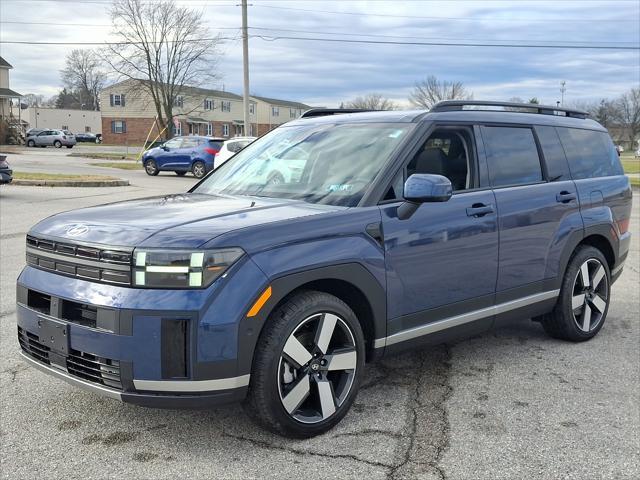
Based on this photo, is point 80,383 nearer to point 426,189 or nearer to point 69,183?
point 426,189

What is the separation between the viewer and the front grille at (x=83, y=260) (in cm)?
308

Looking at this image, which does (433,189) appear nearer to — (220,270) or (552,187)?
(220,270)

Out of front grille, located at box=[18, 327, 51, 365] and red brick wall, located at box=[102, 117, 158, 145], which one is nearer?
front grille, located at box=[18, 327, 51, 365]

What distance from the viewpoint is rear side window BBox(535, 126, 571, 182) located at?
5.10m

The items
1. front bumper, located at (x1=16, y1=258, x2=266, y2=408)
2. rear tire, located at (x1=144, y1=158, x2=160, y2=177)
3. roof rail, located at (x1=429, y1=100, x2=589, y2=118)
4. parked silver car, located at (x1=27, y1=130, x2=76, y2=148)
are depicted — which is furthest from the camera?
parked silver car, located at (x1=27, y1=130, x2=76, y2=148)

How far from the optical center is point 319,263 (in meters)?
3.40

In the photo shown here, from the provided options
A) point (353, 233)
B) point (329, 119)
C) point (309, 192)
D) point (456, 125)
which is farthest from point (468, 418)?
point (329, 119)

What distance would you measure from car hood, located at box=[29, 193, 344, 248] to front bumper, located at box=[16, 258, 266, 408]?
239mm

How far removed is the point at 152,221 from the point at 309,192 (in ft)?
3.63

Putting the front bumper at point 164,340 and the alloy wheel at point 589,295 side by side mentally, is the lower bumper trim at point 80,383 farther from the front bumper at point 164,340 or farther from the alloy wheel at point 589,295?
the alloy wheel at point 589,295

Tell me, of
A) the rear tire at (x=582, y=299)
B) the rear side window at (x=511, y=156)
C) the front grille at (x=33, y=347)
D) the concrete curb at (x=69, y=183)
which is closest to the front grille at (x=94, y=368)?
the front grille at (x=33, y=347)

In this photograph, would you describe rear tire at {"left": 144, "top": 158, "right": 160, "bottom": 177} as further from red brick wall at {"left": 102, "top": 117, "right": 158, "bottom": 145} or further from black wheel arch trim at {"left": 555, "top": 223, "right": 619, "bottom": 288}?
red brick wall at {"left": 102, "top": 117, "right": 158, "bottom": 145}

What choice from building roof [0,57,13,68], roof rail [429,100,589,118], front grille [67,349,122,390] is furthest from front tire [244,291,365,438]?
building roof [0,57,13,68]

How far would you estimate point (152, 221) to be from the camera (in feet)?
11.1
